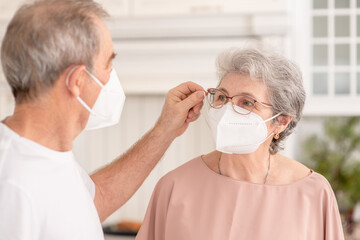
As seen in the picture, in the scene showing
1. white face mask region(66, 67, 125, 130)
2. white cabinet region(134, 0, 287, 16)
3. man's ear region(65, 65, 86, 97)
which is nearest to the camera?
man's ear region(65, 65, 86, 97)

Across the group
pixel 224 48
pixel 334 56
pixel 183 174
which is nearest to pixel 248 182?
pixel 183 174

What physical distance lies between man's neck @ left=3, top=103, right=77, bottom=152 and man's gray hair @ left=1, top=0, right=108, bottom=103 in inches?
1.2

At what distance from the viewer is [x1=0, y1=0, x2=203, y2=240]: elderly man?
127 cm

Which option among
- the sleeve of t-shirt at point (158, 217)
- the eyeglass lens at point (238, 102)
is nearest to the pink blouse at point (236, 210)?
the sleeve of t-shirt at point (158, 217)

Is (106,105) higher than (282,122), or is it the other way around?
(106,105)

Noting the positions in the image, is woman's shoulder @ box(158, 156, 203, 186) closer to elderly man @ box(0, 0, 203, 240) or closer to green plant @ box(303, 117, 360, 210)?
→ elderly man @ box(0, 0, 203, 240)

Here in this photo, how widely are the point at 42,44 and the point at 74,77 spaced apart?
0.37ft

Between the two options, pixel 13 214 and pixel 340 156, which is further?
pixel 340 156

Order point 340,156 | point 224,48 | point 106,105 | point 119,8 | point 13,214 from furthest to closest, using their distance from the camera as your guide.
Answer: point 340,156 < point 119,8 < point 224,48 < point 106,105 < point 13,214

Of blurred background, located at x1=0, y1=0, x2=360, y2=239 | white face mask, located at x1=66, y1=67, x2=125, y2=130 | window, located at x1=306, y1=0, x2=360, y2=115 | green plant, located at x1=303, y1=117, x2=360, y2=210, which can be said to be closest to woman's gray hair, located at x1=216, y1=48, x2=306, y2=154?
white face mask, located at x1=66, y1=67, x2=125, y2=130

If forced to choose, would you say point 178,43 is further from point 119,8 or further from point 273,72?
point 273,72

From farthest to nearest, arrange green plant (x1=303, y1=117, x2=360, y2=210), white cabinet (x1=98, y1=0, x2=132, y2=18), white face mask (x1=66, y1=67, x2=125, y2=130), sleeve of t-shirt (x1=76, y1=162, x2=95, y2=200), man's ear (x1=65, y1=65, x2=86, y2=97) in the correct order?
1. green plant (x1=303, y1=117, x2=360, y2=210)
2. white cabinet (x1=98, y1=0, x2=132, y2=18)
3. sleeve of t-shirt (x1=76, y1=162, x2=95, y2=200)
4. white face mask (x1=66, y1=67, x2=125, y2=130)
5. man's ear (x1=65, y1=65, x2=86, y2=97)

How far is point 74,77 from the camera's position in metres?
1.35

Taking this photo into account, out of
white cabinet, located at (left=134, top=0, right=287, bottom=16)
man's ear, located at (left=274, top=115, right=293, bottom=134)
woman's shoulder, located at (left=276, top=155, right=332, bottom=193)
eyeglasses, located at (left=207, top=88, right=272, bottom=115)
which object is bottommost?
woman's shoulder, located at (left=276, top=155, right=332, bottom=193)
